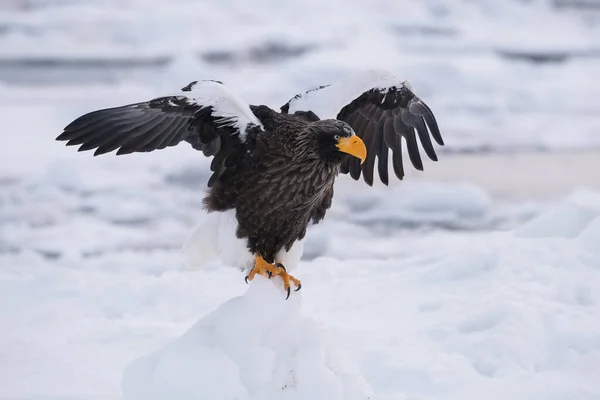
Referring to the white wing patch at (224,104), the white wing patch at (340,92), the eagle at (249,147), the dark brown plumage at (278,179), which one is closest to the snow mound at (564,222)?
the white wing patch at (340,92)

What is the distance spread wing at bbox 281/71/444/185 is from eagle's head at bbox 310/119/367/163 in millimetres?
673

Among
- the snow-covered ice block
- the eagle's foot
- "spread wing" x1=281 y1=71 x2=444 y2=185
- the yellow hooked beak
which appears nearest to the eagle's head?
the yellow hooked beak

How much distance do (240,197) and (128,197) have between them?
422cm

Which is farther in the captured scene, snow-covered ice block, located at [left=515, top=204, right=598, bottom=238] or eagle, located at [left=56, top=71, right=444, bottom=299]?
snow-covered ice block, located at [left=515, top=204, right=598, bottom=238]

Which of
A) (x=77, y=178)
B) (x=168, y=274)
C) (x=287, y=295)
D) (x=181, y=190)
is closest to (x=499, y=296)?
(x=287, y=295)

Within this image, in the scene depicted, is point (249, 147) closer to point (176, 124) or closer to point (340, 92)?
point (176, 124)

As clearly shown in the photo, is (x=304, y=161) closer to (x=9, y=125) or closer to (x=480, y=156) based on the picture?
(x=480, y=156)

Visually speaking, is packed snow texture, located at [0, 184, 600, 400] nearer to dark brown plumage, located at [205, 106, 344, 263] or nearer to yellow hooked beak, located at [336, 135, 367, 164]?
dark brown plumage, located at [205, 106, 344, 263]

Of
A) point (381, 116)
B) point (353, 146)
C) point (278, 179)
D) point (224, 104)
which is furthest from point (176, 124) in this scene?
point (381, 116)

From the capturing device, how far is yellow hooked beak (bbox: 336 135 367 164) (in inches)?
145

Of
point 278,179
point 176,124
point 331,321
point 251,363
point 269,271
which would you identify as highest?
point 176,124

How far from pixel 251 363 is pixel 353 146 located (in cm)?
98

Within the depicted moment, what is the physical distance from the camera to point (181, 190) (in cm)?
829

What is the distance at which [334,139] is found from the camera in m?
3.82
